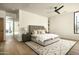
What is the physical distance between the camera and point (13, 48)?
241 cm

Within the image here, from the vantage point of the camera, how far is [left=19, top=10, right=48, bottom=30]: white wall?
2480 mm

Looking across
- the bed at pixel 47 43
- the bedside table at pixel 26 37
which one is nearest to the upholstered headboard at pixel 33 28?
the bed at pixel 47 43

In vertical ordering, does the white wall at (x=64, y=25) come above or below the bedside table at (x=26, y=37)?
above

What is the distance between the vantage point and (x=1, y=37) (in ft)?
8.09

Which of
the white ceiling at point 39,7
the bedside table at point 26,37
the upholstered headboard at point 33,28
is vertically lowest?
the bedside table at point 26,37

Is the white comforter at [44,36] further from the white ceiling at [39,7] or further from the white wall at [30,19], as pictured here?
the white ceiling at [39,7]

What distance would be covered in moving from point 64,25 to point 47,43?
2.11 feet

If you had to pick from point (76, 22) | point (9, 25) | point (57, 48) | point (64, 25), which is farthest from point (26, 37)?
point (76, 22)

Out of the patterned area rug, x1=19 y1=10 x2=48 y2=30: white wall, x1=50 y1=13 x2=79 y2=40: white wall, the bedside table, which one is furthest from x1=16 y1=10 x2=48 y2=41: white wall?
the patterned area rug

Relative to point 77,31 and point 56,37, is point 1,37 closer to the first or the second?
point 56,37

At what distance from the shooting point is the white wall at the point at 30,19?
2.48 m

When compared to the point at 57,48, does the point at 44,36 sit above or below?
above

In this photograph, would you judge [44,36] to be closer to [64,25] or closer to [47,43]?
[47,43]
